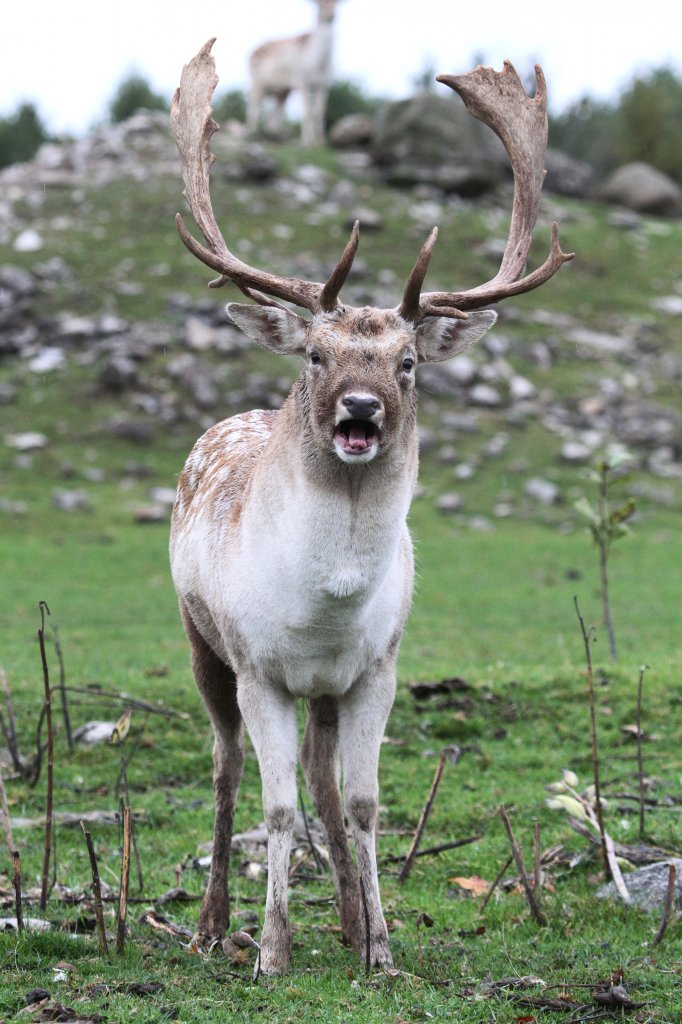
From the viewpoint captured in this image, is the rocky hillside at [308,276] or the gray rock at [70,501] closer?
the gray rock at [70,501]

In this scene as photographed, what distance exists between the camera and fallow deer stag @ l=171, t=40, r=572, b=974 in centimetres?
546

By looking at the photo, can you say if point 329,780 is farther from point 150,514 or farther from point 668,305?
point 668,305

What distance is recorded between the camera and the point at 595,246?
3278 cm

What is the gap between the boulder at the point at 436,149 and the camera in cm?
3288

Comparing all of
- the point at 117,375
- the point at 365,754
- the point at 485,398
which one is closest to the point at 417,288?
the point at 365,754

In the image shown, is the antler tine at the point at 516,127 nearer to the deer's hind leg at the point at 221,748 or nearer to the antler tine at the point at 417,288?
the antler tine at the point at 417,288

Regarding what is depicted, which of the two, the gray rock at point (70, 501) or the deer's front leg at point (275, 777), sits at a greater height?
the deer's front leg at point (275, 777)

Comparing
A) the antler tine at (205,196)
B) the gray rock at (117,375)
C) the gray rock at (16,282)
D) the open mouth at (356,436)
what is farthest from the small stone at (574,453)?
the open mouth at (356,436)

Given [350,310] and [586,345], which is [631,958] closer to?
[350,310]

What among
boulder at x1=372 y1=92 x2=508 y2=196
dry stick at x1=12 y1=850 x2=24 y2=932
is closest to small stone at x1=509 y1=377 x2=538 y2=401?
boulder at x1=372 y1=92 x2=508 y2=196

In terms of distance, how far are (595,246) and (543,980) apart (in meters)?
29.1

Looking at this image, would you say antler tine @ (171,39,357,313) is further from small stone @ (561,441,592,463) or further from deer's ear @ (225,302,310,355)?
small stone @ (561,441,592,463)

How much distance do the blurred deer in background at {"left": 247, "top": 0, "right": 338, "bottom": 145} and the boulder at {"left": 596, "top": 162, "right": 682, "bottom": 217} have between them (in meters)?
8.12

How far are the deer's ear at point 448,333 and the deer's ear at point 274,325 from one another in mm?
522
